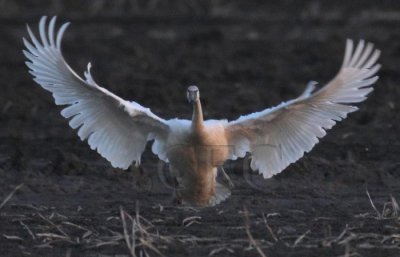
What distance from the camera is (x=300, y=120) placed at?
413 inches

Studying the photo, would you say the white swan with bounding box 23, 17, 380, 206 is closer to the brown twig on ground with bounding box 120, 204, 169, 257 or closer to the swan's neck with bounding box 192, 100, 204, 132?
the swan's neck with bounding box 192, 100, 204, 132

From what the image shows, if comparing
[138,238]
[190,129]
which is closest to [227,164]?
[190,129]

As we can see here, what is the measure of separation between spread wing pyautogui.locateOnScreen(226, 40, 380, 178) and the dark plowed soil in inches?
18.8

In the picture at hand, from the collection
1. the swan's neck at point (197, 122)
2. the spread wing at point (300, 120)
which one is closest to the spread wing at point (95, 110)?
the swan's neck at point (197, 122)

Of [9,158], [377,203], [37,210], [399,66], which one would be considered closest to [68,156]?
[9,158]

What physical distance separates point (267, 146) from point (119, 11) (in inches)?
590

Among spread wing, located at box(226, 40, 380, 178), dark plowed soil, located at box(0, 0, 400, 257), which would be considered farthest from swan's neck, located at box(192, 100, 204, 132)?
dark plowed soil, located at box(0, 0, 400, 257)

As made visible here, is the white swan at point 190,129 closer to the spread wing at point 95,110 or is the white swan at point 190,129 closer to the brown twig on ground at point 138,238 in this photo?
the spread wing at point 95,110

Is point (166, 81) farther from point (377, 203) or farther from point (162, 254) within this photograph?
point (162, 254)

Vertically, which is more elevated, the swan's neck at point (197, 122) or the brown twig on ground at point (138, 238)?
the swan's neck at point (197, 122)

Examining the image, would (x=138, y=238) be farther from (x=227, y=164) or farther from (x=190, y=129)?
(x=227, y=164)

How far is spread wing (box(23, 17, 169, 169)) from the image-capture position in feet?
34.0

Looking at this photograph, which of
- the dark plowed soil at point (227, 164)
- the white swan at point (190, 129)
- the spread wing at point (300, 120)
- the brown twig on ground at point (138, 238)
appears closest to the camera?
the brown twig on ground at point (138, 238)

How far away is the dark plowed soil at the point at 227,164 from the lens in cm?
941
